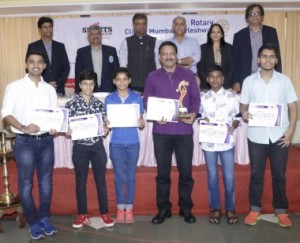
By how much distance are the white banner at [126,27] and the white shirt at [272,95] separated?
3445mm

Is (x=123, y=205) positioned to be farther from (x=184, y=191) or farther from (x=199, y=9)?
(x=199, y=9)

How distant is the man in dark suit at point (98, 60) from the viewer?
203 inches

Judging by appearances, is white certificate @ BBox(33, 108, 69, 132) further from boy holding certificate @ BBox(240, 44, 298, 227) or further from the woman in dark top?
the woman in dark top

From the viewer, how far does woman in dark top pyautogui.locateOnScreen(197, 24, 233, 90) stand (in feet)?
14.9

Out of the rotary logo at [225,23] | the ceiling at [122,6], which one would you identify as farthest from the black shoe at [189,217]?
the rotary logo at [225,23]

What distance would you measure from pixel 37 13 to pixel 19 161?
428 cm

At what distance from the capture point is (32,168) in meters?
3.53

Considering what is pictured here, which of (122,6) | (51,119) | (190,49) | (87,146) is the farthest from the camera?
(122,6)

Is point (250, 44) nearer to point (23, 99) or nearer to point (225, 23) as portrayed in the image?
point (225, 23)

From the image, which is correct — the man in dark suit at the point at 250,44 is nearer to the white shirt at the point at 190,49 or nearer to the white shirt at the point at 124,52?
the white shirt at the point at 190,49

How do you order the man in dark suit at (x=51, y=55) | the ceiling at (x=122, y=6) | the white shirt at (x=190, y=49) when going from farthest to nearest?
1. the ceiling at (x=122, y=6)
2. the man in dark suit at (x=51, y=55)
3. the white shirt at (x=190, y=49)

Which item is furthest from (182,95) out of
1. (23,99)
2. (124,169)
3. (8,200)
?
(8,200)

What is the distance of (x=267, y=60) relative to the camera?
3.60 m

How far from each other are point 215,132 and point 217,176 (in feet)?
1.69
